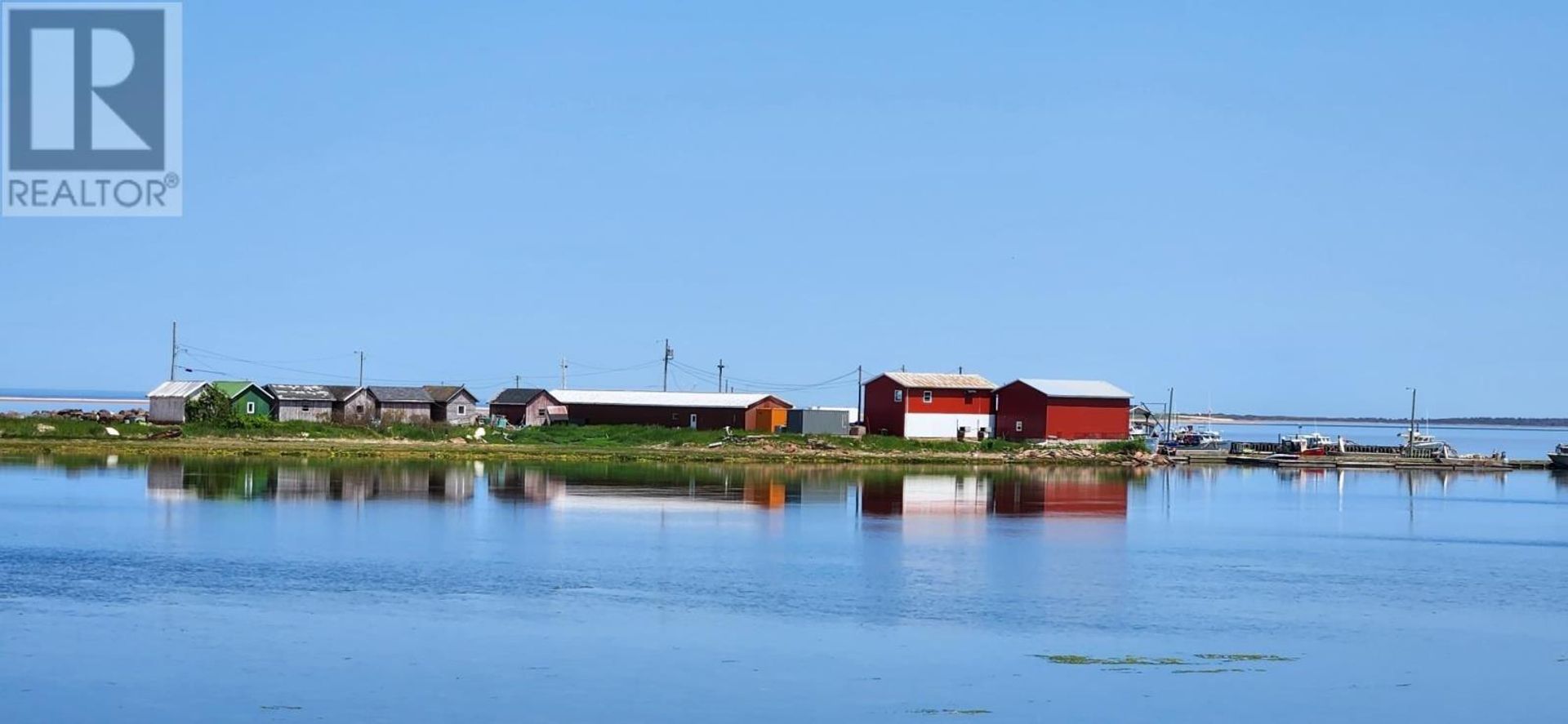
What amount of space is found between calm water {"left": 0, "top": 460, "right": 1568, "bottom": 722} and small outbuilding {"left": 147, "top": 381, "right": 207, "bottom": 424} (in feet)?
82.1

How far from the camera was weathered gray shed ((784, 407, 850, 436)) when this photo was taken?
229ft

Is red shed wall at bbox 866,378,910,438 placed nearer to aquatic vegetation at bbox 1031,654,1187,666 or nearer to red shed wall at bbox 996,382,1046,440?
red shed wall at bbox 996,382,1046,440

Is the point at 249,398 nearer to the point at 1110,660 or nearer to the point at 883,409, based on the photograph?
the point at 883,409

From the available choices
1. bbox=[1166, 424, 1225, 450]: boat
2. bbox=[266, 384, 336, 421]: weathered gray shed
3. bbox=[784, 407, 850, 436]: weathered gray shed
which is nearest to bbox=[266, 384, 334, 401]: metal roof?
bbox=[266, 384, 336, 421]: weathered gray shed

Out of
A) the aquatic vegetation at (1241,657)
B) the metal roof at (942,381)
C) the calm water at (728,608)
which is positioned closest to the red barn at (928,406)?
the metal roof at (942,381)

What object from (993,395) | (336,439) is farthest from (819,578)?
(993,395)

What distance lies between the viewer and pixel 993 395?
231 feet

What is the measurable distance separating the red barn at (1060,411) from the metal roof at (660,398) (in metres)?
10.5

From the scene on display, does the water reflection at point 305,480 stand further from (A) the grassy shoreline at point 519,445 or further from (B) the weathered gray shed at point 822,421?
(B) the weathered gray shed at point 822,421

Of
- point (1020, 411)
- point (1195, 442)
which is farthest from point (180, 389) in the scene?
point (1195, 442)

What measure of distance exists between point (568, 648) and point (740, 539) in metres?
13.4

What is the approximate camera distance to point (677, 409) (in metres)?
73.3

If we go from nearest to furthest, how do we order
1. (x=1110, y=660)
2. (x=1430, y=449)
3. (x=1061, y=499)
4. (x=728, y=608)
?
(x=1110, y=660) → (x=728, y=608) → (x=1061, y=499) → (x=1430, y=449)

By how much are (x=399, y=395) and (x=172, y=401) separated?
9.38 meters
